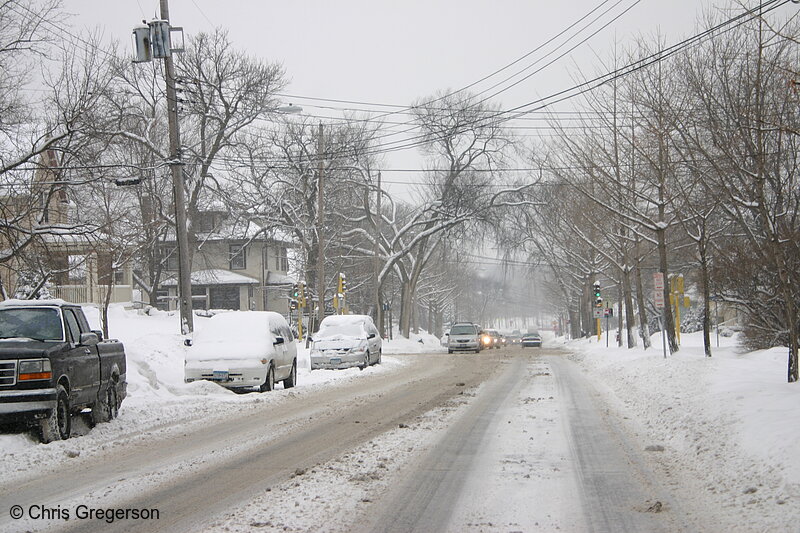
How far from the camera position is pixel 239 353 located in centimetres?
1947

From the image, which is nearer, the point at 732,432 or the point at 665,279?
Answer: the point at 732,432

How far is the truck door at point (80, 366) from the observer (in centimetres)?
1244

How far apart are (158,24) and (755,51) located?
49.1ft

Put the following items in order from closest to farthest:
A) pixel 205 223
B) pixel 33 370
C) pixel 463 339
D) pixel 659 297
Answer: pixel 33 370, pixel 659 297, pixel 463 339, pixel 205 223

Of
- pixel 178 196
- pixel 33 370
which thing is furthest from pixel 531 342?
pixel 33 370

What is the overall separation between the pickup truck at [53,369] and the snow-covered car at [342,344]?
14.0 metres

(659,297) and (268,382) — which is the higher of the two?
(659,297)

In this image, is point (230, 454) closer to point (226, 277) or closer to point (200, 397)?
point (200, 397)

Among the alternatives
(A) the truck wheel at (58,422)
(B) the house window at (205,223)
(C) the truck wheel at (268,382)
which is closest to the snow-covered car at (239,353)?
(C) the truck wheel at (268,382)

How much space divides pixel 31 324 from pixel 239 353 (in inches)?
278

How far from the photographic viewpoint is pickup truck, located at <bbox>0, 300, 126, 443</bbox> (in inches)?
445

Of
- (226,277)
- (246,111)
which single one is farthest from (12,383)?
(226,277)

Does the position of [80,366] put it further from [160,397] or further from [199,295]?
[199,295]

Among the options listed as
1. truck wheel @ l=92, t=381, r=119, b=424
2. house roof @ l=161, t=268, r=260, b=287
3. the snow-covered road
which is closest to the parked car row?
the snow-covered road
